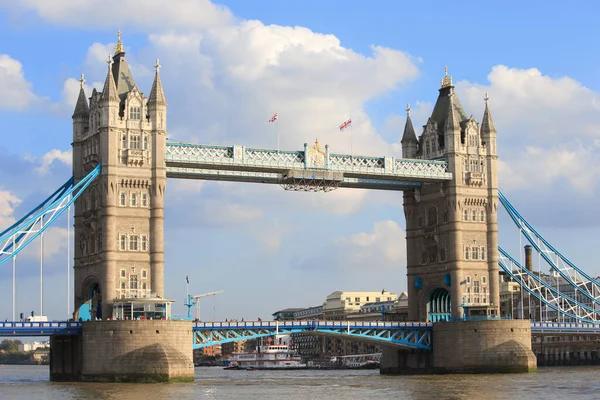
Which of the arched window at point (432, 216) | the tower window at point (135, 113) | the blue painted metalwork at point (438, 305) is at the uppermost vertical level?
the tower window at point (135, 113)

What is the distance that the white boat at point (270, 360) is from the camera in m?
184

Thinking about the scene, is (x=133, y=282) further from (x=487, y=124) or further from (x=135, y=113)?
(x=487, y=124)

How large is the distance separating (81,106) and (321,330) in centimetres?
3102

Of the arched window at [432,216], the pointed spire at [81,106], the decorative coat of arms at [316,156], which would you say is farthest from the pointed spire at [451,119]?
the pointed spire at [81,106]

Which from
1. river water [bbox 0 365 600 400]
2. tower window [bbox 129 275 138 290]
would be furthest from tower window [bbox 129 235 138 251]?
river water [bbox 0 365 600 400]

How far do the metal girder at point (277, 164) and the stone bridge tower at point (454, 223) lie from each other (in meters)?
2.71

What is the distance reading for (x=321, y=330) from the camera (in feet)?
358

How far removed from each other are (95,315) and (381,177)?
31927mm

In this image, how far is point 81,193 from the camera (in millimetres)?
106000

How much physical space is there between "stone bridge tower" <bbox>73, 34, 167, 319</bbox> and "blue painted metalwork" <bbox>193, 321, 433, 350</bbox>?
614 centimetres

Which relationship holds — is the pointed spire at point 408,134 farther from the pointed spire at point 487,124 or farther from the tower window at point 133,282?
the tower window at point 133,282

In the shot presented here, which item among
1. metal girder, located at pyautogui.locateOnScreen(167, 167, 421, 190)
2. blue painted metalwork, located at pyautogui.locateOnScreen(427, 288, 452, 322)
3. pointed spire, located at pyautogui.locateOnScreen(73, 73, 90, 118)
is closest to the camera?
metal girder, located at pyautogui.locateOnScreen(167, 167, 421, 190)

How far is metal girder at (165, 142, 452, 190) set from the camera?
105625 millimetres

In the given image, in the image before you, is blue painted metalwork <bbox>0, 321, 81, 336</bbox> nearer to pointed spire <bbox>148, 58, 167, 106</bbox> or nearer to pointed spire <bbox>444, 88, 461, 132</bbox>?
pointed spire <bbox>148, 58, 167, 106</bbox>
